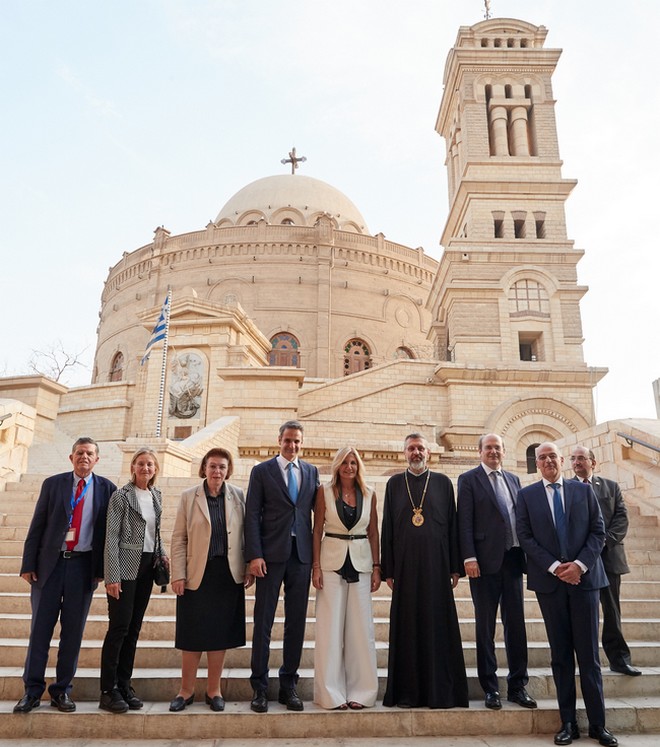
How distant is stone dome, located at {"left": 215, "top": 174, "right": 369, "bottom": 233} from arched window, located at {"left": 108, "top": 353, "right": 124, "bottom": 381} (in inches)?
385

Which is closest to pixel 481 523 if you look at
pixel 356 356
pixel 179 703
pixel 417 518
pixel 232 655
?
pixel 417 518

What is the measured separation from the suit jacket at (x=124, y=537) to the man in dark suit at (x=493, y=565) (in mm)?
2424

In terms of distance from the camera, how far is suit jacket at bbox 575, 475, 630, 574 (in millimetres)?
5242

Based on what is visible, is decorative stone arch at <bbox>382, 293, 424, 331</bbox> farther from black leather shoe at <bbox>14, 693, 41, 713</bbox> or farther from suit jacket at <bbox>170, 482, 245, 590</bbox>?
black leather shoe at <bbox>14, 693, 41, 713</bbox>

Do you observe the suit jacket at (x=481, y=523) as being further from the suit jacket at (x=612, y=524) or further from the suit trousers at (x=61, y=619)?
the suit trousers at (x=61, y=619)

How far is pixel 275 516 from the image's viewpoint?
464 cm

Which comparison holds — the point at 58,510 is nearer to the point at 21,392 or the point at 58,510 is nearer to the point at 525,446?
the point at 21,392

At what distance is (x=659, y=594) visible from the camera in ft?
21.1

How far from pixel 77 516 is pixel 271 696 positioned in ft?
6.47

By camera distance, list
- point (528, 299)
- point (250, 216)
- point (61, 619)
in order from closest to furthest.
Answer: point (61, 619), point (528, 299), point (250, 216)

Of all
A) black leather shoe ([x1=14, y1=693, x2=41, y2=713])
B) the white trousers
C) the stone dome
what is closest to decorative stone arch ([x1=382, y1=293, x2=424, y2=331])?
the stone dome

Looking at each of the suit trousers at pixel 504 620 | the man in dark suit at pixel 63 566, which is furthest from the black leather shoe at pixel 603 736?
the man in dark suit at pixel 63 566

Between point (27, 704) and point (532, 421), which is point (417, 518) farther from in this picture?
point (532, 421)

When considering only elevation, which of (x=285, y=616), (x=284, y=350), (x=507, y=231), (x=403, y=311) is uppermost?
(x=403, y=311)
